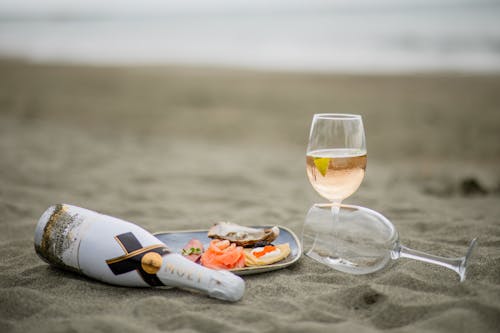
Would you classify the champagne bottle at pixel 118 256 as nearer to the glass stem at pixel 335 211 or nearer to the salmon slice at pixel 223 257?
the salmon slice at pixel 223 257

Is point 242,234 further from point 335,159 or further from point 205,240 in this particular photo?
point 335,159

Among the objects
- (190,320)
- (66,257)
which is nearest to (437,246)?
(190,320)

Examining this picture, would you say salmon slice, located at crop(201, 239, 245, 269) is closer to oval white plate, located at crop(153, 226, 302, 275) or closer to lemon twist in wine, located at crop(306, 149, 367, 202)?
oval white plate, located at crop(153, 226, 302, 275)

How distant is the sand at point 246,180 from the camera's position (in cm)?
206

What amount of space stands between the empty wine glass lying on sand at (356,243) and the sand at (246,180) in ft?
0.28

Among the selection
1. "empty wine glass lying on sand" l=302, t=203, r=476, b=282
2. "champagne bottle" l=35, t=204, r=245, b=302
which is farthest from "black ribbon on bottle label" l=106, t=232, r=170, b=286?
"empty wine glass lying on sand" l=302, t=203, r=476, b=282

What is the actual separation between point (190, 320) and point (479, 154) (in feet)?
21.2

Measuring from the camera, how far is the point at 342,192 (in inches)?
93.4

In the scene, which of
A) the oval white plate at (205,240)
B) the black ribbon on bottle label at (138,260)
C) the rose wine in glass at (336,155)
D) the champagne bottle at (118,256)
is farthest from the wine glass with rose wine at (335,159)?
the black ribbon on bottle label at (138,260)

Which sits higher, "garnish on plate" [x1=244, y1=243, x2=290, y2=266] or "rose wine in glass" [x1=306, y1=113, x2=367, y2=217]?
"rose wine in glass" [x1=306, y1=113, x2=367, y2=217]

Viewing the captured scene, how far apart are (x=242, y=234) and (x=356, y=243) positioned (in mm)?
670

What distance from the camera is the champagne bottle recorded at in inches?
84.2

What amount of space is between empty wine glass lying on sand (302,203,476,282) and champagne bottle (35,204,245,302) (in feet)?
1.75

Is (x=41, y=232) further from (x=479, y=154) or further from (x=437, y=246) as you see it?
(x=479, y=154)
